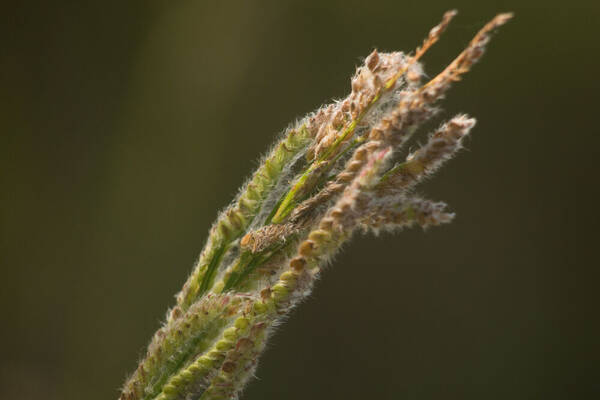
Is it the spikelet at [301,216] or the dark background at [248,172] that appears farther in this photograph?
the dark background at [248,172]

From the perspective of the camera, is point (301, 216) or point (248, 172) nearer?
point (301, 216)

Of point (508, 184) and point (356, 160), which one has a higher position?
point (508, 184)

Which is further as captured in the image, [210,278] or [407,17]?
[407,17]

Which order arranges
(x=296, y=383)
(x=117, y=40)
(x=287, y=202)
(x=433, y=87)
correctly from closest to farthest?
(x=433, y=87), (x=287, y=202), (x=117, y=40), (x=296, y=383)

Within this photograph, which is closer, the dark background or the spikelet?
the spikelet

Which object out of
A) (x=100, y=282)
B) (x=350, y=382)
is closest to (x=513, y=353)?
(x=350, y=382)

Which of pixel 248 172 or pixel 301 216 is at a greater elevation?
pixel 248 172

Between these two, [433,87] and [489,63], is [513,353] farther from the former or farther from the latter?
[433,87]

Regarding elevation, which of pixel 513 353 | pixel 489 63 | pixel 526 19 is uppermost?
pixel 526 19
